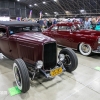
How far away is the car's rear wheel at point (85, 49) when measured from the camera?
5483 millimetres

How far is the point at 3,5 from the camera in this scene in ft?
91.5

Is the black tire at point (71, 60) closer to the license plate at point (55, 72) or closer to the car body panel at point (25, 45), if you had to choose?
the license plate at point (55, 72)

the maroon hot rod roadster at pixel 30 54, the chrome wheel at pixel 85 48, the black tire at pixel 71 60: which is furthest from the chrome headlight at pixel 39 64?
the chrome wheel at pixel 85 48

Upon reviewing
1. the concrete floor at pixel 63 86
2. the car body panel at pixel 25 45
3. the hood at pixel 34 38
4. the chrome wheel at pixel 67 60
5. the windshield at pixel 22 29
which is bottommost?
the concrete floor at pixel 63 86

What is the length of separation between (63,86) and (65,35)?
3.60 meters

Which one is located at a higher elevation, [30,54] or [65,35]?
[65,35]

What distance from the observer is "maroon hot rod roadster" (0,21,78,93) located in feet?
9.43

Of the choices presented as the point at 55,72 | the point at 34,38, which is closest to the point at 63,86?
the point at 55,72

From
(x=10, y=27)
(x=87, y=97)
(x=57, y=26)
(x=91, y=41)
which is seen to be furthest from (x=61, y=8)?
(x=87, y=97)

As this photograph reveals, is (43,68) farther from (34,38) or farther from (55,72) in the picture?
(34,38)

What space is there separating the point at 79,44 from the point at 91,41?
68 centimetres

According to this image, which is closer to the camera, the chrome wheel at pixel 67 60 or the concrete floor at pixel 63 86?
the concrete floor at pixel 63 86

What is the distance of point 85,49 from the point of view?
5.69m

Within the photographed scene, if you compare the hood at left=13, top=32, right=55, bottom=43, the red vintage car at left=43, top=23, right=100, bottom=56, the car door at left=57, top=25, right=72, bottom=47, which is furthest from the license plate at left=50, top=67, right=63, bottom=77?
the car door at left=57, top=25, right=72, bottom=47
